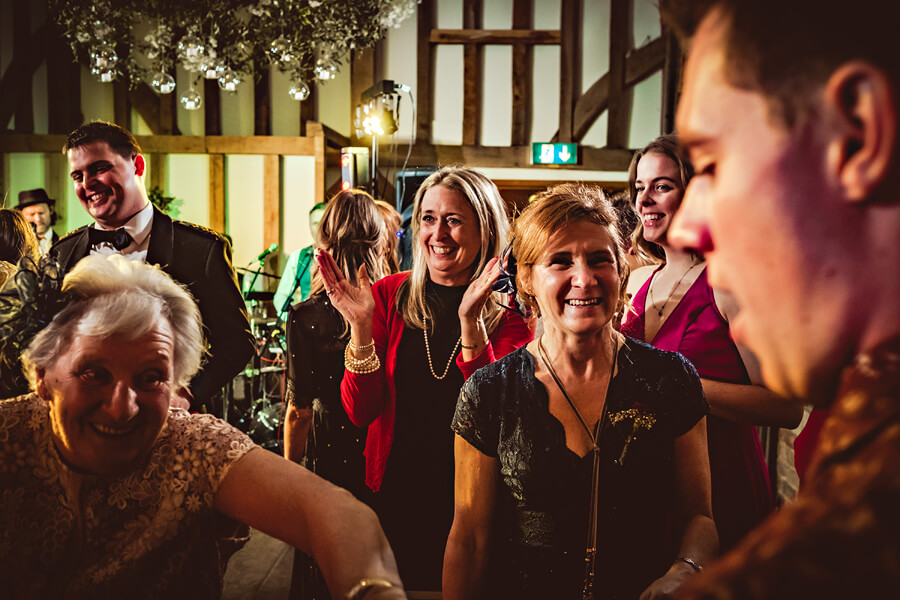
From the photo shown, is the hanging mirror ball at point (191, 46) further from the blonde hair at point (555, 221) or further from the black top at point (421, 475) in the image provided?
the blonde hair at point (555, 221)

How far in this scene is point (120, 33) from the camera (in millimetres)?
7223

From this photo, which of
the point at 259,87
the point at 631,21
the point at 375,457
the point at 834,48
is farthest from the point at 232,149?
the point at 834,48

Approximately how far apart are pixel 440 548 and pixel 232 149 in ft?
26.7

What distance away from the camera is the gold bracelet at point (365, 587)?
0.92 metres

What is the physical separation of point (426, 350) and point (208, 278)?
0.93 meters

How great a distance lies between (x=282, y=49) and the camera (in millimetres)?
6852

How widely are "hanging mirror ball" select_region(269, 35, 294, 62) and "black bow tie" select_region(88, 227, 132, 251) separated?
5.04m

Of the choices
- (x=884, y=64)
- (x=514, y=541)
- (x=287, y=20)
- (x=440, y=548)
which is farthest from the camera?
(x=287, y=20)

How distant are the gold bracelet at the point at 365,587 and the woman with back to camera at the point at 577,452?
48 cm

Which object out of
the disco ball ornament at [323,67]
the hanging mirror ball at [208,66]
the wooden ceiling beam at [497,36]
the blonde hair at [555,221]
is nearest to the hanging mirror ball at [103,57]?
the hanging mirror ball at [208,66]

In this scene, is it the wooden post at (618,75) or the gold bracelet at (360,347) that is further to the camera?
the wooden post at (618,75)

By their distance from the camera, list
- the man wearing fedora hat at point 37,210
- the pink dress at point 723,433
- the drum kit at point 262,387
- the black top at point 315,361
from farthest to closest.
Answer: the man wearing fedora hat at point 37,210 < the drum kit at point 262,387 < the black top at point 315,361 < the pink dress at point 723,433

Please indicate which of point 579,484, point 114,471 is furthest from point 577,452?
point 114,471

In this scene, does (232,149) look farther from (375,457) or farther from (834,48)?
(834,48)
